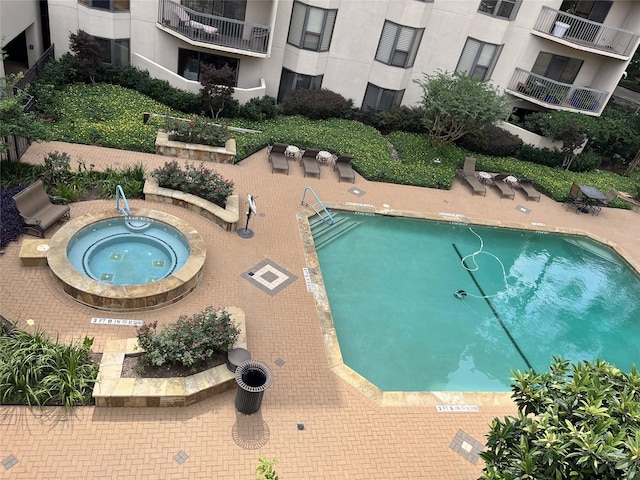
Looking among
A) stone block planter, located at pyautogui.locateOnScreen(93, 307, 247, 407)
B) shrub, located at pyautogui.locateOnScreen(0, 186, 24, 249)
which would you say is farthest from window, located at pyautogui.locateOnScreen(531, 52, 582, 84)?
shrub, located at pyautogui.locateOnScreen(0, 186, 24, 249)

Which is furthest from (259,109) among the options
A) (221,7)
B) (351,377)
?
(351,377)

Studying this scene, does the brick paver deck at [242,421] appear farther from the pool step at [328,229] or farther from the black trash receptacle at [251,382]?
the pool step at [328,229]

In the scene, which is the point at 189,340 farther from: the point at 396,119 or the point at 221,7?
the point at 396,119

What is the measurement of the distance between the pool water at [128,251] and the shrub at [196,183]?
2030mm

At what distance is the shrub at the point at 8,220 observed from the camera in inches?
511

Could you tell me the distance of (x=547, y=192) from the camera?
23.8 meters

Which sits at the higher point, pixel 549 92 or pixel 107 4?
pixel 549 92

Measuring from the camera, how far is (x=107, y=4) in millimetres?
21734

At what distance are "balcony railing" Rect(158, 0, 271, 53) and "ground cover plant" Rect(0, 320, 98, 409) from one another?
16.9 meters

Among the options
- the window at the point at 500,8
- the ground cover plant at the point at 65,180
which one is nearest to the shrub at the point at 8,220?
the ground cover plant at the point at 65,180

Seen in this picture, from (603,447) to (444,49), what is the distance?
76.6 ft

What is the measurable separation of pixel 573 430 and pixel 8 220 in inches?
564

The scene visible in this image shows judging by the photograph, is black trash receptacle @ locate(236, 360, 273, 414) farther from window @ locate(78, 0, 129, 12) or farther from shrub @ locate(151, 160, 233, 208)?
window @ locate(78, 0, 129, 12)

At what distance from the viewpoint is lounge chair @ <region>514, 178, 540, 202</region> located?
22886 millimetres
